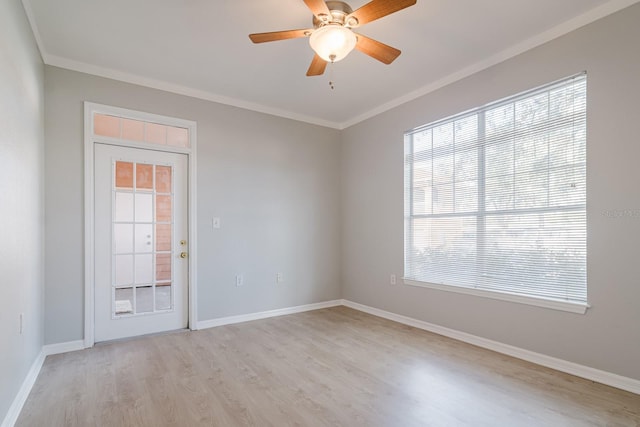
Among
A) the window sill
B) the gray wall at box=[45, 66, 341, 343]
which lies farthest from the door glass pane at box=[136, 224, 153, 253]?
the window sill

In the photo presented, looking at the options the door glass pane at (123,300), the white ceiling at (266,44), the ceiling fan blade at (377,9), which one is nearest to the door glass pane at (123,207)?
the door glass pane at (123,300)

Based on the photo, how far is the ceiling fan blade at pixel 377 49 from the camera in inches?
91.0

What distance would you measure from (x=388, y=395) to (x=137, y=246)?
9.33ft

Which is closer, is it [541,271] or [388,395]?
[388,395]

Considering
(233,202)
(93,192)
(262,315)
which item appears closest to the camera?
(93,192)

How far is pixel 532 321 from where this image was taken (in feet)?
9.29

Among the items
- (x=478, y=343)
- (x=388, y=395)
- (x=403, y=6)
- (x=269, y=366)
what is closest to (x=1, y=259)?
(x=269, y=366)

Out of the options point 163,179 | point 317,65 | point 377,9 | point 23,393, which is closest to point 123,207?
point 163,179

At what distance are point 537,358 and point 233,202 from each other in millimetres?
3425

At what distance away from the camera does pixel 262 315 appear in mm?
4258

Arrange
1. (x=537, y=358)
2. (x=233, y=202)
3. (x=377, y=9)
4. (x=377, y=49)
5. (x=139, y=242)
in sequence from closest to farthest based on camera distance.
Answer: (x=377, y=9) < (x=377, y=49) < (x=537, y=358) < (x=139, y=242) < (x=233, y=202)

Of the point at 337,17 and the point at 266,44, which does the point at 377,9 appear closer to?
the point at 337,17

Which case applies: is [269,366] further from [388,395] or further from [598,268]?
[598,268]

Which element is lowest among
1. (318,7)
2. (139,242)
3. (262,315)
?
(262,315)
